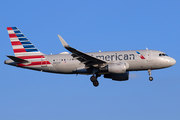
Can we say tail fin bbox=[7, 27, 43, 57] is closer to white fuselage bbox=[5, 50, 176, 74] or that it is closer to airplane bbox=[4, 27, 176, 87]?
airplane bbox=[4, 27, 176, 87]

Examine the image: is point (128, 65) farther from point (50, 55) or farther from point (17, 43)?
point (17, 43)

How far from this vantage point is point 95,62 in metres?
43.2

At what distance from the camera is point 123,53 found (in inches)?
1750

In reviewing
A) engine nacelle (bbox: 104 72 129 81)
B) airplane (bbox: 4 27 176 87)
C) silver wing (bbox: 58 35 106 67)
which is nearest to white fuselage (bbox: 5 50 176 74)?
airplane (bbox: 4 27 176 87)

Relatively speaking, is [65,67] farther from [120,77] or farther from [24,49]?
[120,77]

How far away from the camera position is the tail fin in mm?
47094

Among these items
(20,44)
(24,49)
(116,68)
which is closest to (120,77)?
(116,68)

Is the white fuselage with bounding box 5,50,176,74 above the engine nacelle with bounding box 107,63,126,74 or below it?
above

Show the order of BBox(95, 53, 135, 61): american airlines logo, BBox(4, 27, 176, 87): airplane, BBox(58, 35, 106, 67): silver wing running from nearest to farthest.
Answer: BBox(58, 35, 106, 67): silver wing
BBox(4, 27, 176, 87): airplane
BBox(95, 53, 135, 61): american airlines logo

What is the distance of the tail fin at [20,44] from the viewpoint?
4709 cm

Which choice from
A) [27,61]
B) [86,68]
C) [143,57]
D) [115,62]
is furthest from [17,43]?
[143,57]

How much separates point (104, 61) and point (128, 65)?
3251mm

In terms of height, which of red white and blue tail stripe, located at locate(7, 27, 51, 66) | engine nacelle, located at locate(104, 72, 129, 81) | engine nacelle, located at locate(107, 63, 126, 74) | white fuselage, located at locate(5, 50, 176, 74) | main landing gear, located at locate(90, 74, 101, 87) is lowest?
main landing gear, located at locate(90, 74, 101, 87)

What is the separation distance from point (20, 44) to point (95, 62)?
12.0 m
